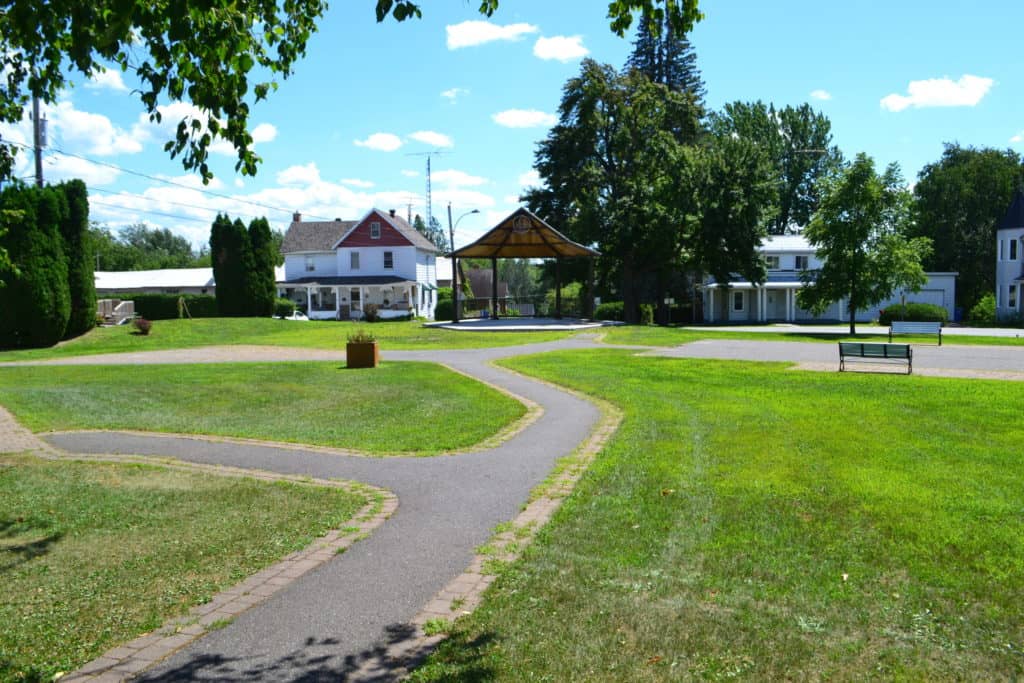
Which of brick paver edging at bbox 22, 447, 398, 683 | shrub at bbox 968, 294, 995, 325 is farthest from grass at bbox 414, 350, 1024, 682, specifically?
shrub at bbox 968, 294, 995, 325

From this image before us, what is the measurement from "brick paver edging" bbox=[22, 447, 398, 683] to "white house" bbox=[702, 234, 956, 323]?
50560 mm

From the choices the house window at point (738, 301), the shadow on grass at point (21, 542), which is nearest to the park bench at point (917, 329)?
the shadow on grass at point (21, 542)

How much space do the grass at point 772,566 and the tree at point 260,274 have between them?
→ 41195 millimetres

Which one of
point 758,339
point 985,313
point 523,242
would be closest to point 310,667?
point 758,339

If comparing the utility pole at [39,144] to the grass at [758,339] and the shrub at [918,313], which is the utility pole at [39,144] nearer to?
the grass at [758,339]

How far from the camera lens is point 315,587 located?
5.38m

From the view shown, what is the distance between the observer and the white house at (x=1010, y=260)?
5416cm

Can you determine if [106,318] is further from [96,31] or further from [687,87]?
[687,87]

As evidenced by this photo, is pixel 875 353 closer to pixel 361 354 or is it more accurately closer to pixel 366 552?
pixel 361 354

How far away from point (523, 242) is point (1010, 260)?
37.0 meters

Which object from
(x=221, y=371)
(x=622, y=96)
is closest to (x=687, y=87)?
(x=622, y=96)

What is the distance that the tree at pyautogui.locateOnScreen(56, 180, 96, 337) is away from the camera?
106 ft

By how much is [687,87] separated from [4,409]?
2465 inches

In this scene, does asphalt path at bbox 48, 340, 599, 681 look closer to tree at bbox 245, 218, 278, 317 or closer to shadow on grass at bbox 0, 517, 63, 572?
shadow on grass at bbox 0, 517, 63, 572
